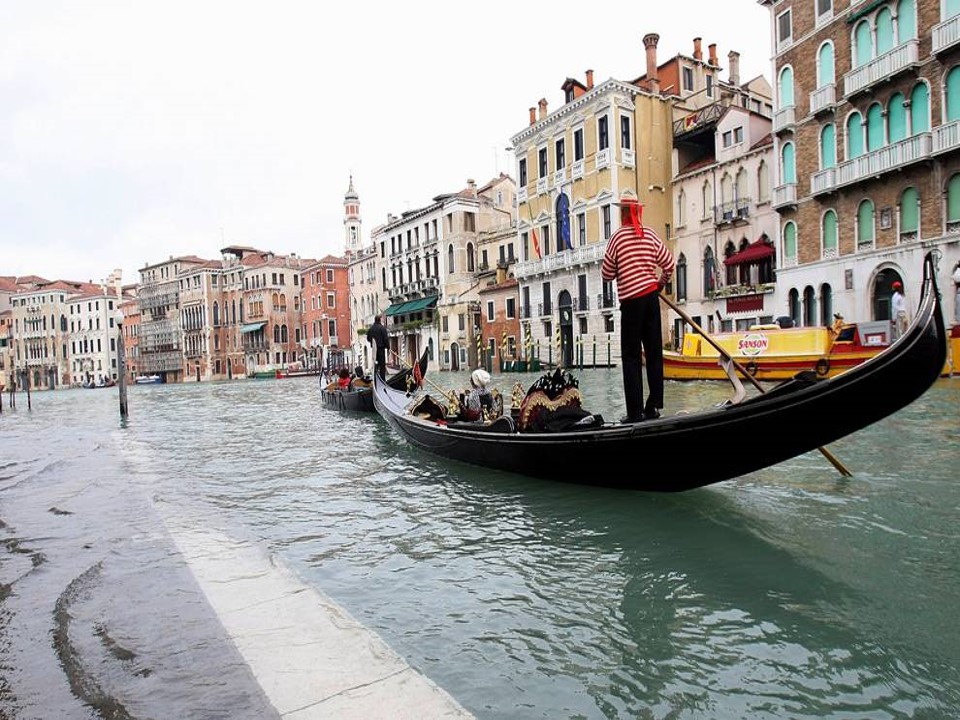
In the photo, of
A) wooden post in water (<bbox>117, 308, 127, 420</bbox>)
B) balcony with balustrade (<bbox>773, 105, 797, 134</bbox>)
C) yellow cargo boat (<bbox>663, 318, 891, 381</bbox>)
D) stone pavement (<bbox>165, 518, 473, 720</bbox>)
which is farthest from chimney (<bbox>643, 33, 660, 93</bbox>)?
stone pavement (<bbox>165, 518, 473, 720</bbox>)

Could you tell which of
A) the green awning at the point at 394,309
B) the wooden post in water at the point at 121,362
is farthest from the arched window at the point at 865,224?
the green awning at the point at 394,309

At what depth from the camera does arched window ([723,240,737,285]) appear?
70.6 feet

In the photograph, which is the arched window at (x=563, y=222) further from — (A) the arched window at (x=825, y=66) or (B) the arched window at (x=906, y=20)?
(B) the arched window at (x=906, y=20)

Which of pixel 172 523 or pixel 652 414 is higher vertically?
pixel 652 414

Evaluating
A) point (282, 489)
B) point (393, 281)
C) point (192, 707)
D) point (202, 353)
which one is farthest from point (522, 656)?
point (202, 353)

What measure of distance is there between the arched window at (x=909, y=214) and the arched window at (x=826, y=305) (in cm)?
238

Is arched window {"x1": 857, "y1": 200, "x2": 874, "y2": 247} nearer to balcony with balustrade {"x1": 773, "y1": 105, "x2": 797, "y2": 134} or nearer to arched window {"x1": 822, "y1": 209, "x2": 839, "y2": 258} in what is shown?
arched window {"x1": 822, "y1": 209, "x2": 839, "y2": 258}

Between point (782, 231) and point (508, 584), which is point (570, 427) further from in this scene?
point (782, 231)

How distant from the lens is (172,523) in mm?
4688

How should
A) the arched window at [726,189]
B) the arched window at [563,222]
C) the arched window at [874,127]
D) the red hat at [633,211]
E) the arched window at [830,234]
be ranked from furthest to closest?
1. the arched window at [563,222]
2. the arched window at [726,189]
3. the arched window at [830,234]
4. the arched window at [874,127]
5. the red hat at [633,211]

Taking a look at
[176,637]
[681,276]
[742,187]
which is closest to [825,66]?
[742,187]

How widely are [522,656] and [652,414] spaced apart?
2.48m

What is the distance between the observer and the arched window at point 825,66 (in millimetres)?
16750

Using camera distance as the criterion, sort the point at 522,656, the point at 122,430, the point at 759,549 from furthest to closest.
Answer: the point at 122,430 → the point at 759,549 → the point at 522,656
